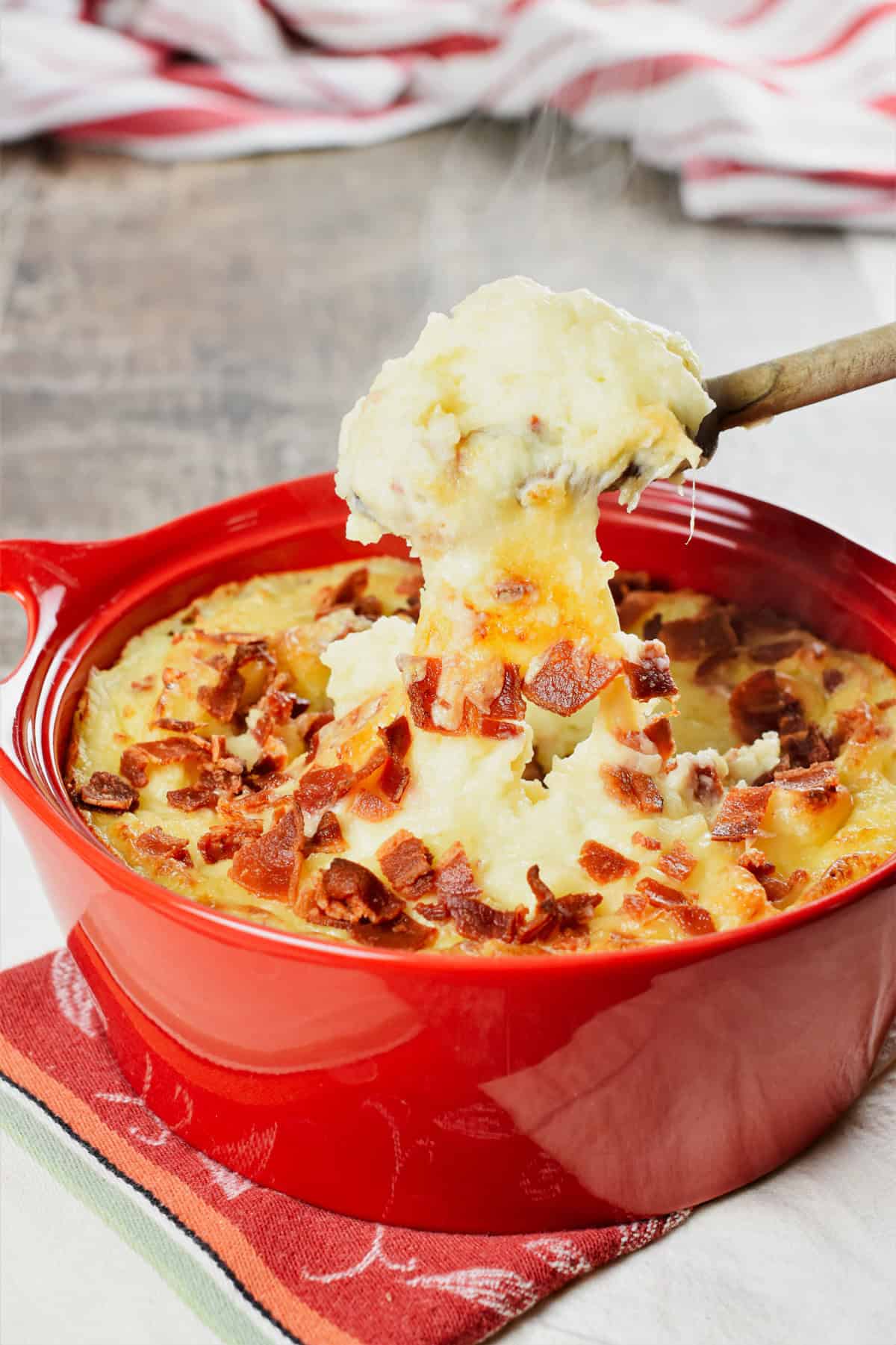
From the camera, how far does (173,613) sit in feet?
7.30

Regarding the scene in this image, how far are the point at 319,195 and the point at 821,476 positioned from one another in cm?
261

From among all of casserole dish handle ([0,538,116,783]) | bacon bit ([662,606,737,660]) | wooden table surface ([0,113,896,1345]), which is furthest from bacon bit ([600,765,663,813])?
wooden table surface ([0,113,896,1345])

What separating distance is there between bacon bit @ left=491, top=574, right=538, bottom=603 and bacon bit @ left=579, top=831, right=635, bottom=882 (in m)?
0.30

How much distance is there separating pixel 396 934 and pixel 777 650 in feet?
2.67

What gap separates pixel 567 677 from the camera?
1.74 m

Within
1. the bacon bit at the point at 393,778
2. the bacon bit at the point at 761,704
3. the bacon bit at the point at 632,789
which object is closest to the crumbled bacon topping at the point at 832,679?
the bacon bit at the point at 761,704

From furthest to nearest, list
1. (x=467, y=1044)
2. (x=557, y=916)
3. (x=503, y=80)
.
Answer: (x=503, y=80) < (x=557, y=916) < (x=467, y=1044)

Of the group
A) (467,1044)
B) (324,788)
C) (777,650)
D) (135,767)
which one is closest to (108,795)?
(135,767)

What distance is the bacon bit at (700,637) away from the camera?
2.16 meters

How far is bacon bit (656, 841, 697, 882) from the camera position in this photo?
1.64m

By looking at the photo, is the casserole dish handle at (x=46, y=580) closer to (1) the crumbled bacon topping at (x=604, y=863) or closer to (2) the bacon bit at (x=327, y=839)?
(2) the bacon bit at (x=327, y=839)

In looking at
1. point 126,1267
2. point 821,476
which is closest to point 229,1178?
point 126,1267

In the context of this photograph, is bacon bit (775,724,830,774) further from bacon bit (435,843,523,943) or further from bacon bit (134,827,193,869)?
bacon bit (134,827,193,869)

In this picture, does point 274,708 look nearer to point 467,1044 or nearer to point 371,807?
point 371,807
